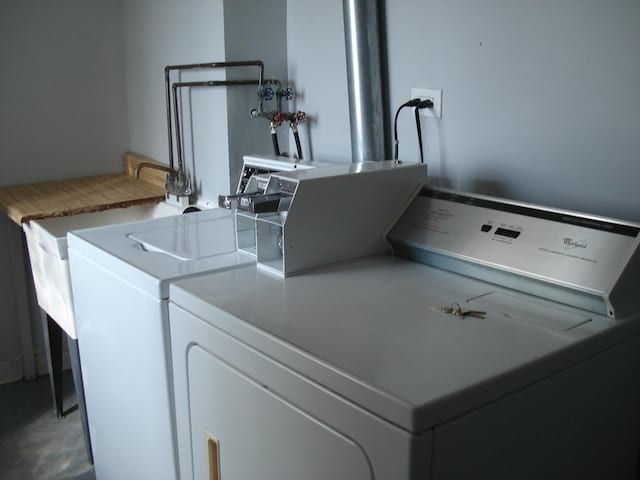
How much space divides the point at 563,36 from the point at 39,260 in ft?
6.46

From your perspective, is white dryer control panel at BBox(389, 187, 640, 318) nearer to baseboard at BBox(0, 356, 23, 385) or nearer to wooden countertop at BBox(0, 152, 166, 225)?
wooden countertop at BBox(0, 152, 166, 225)

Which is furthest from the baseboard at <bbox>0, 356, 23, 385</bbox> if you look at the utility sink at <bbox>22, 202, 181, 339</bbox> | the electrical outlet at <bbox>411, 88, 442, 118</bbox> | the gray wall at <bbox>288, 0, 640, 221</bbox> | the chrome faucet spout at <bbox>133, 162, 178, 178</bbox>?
the electrical outlet at <bbox>411, 88, 442, 118</bbox>

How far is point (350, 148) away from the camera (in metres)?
2.14

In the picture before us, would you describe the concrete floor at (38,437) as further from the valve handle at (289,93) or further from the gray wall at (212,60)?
the valve handle at (289,93)

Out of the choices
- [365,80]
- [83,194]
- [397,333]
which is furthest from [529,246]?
[83,194]

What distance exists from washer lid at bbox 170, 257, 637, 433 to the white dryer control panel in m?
0.03

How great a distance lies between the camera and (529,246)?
54.0 inches

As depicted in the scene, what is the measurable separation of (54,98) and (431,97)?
193 cm

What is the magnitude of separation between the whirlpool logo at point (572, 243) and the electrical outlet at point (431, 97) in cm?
62

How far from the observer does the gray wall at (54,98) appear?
288 cm

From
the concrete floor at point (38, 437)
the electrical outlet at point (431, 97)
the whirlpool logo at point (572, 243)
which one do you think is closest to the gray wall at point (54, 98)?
the concrete floor at point (38, 437)

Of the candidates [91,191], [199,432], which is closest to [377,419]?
[199,432]

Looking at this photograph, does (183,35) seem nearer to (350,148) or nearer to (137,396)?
→ (350,148)

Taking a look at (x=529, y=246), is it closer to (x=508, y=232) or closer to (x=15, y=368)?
(x=508, y=232)
